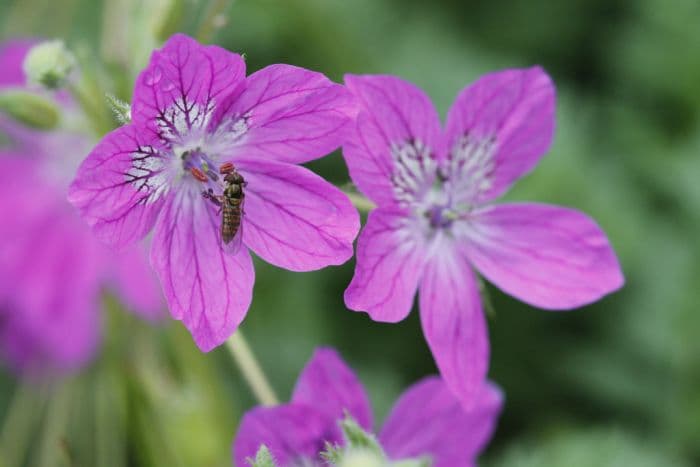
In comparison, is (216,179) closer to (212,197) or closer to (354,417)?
(212,197)

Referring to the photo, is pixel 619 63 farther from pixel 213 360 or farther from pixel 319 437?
pixel 319 437

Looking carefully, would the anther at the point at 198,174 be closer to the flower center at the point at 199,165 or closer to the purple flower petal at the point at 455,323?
the flower center at the point at 199,165

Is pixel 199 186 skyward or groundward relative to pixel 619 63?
skyward

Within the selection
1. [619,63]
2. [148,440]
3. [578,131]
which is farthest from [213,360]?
[619,63]

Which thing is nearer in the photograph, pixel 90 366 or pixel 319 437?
pixel 319 437

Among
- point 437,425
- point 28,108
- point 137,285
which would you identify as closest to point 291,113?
point 28,108

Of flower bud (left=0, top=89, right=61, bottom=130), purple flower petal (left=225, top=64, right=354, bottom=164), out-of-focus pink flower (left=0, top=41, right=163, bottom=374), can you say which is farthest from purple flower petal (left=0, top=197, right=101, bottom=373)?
purple flower petal (left=225, top=64, right=354, bottom=164)

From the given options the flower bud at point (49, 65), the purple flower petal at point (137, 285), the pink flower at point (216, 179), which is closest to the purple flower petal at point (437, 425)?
the pink flower at point (216, 179)

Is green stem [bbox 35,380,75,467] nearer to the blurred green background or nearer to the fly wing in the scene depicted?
the blurred green background
